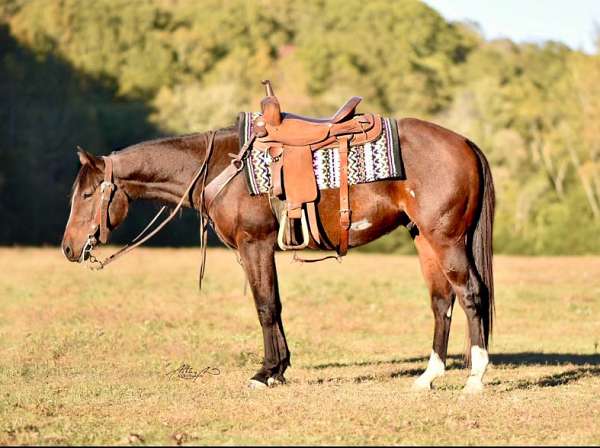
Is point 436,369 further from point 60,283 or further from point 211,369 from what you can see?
point 60,283

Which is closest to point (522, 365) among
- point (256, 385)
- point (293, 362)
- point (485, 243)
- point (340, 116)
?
point (293, 362)

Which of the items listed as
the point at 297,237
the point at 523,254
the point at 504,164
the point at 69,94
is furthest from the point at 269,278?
the point at 69,94

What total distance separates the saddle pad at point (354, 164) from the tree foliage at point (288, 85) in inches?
1359

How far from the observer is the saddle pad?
31.2 ft

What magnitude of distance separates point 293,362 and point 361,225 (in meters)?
3.43

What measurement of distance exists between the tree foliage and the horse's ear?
35.0 meters

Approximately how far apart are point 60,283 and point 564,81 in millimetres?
39203

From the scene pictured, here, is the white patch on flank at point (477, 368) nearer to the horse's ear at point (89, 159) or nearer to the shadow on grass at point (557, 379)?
the shadow on grass at point (557, 379)

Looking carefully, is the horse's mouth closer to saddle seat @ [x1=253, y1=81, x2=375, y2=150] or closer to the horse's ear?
the horse's ear

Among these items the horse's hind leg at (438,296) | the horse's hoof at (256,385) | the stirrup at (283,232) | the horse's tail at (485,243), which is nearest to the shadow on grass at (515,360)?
the horse's hind leg at (438,296)

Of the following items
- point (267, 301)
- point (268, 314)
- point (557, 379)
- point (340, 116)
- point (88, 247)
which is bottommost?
point (557, 379)

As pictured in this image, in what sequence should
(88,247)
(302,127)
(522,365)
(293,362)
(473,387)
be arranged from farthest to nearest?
(293,362) → (522,365) → (88,247) → (302,127) → (473,387)

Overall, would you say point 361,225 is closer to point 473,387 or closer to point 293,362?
point 473,387

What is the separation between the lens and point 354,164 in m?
9.56
